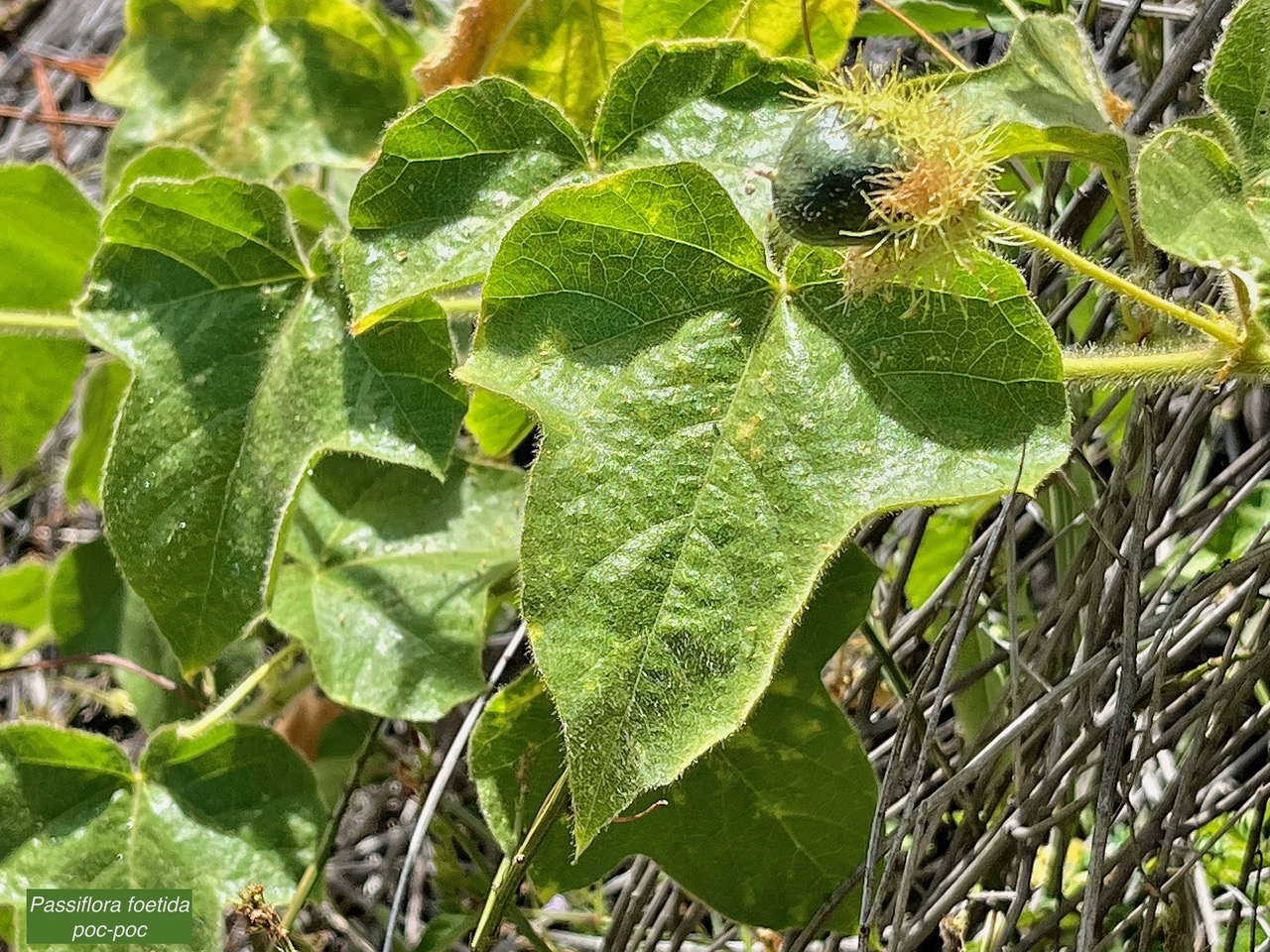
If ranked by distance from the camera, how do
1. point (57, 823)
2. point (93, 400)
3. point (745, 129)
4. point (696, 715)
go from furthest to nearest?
point (93, 400), point (57, 823), point (745, 129), point (696, 715)

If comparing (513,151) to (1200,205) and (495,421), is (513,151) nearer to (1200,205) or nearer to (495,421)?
(495,421)

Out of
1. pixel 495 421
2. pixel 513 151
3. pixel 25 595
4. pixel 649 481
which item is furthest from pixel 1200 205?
pixel 25 595

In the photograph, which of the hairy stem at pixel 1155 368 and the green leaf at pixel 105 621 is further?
the green leaf at pixel 105 621

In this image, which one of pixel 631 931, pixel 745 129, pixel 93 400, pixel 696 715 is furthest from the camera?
pixel 93 400

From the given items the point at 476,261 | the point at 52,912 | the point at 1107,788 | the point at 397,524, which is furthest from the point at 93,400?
the point at 1107,788

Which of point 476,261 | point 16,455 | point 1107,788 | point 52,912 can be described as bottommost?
point 52,912

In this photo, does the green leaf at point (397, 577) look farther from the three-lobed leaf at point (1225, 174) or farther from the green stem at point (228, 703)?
the three-lobed leaf at point (1225, 174)

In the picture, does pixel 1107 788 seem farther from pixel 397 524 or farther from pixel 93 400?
pixel 93 400

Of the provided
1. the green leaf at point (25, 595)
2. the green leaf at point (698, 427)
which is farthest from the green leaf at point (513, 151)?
the green leaf at point (25, 595)
